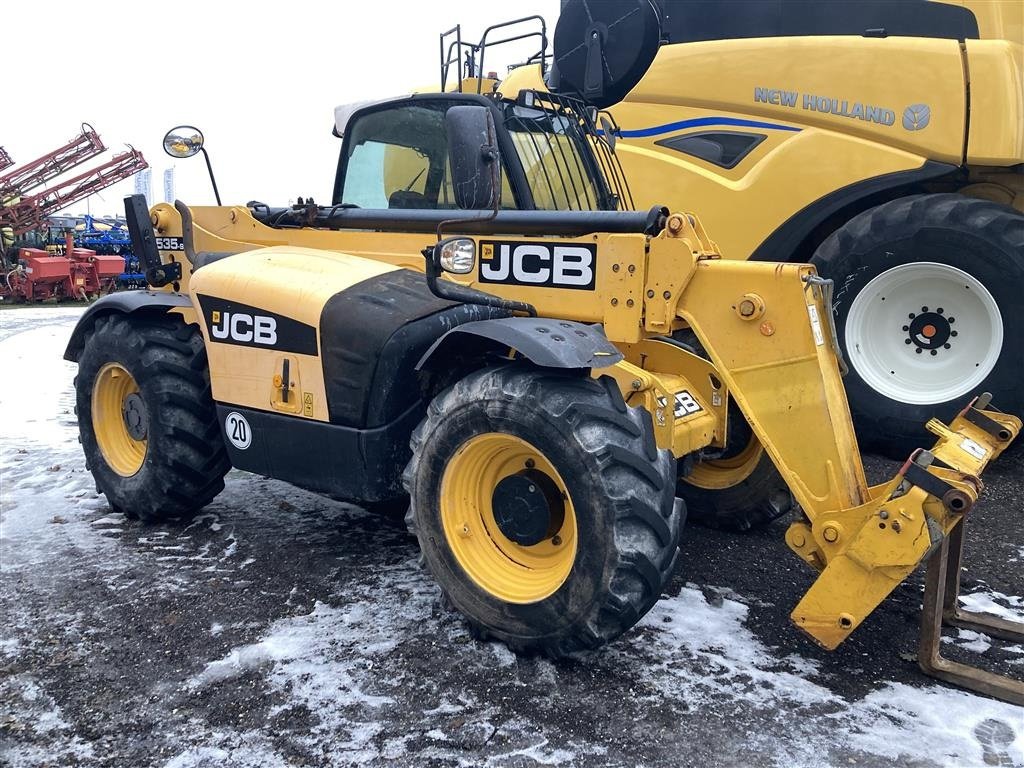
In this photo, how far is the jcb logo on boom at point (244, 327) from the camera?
12.6ft

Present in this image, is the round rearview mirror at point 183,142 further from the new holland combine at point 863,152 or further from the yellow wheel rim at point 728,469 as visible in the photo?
the yellow wheel rim at point 728,469

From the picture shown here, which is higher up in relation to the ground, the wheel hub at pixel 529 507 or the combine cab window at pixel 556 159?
the combine cab window at pixel 556 159

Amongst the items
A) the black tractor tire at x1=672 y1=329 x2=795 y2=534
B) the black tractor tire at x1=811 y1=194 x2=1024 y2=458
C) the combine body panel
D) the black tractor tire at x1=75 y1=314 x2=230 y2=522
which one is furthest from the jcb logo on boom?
the combine body panel

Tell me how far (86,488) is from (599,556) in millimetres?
3830

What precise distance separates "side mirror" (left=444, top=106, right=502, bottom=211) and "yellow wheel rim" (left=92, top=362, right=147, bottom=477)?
94.1 inches

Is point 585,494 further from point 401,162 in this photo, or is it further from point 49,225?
point 49,225

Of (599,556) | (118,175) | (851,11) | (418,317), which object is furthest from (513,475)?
(118,175)

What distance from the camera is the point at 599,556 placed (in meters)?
2.88

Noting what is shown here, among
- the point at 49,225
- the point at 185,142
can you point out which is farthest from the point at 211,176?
the point at 49,225

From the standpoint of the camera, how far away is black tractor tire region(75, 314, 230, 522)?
4.36m

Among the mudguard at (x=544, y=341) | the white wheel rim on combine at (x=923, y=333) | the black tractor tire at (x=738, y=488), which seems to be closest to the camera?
the mudguard at (x=544, y=341)

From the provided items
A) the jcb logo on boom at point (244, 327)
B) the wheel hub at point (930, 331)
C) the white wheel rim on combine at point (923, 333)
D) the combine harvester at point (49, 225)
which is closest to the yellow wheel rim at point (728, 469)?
the white wheel rim on combine at point (923, 333)

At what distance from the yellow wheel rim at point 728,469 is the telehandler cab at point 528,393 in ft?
0.37

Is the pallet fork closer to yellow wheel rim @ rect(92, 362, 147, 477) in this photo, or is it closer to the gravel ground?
the gravel ground
